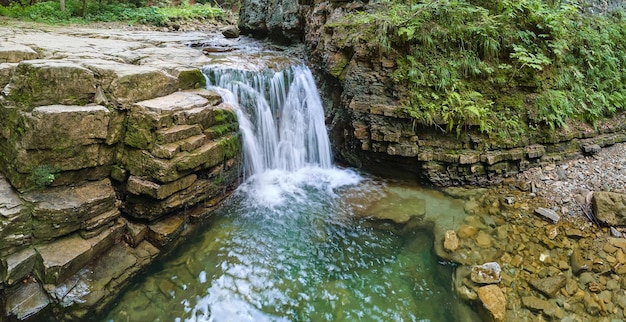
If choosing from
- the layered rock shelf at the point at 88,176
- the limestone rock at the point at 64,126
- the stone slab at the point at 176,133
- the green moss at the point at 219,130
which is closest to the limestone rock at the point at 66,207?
the layered rock shelf at the point at 88,176

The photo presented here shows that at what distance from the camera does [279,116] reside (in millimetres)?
6488

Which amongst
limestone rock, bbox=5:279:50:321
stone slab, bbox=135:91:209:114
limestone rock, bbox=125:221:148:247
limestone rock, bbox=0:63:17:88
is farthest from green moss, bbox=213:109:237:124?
limestone rock, bbox=5:279:50:321

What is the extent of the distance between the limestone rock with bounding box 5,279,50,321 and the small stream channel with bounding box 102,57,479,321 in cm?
71

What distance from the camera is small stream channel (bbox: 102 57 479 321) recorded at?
3.50 meters

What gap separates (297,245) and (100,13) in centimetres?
1727

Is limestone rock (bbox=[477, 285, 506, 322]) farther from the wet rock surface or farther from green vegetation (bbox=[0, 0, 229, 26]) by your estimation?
green vegetation (bbox=[0, 0, 229, 26])

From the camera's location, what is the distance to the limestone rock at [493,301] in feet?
10.7

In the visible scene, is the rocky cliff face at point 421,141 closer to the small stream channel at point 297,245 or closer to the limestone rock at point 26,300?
the small stream channel at point 297,245

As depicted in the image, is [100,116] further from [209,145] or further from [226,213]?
[226,213]

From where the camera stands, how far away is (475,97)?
5383 mm

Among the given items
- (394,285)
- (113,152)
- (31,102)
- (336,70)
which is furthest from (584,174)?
(31,102)

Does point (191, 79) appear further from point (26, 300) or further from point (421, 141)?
point (421, 141)

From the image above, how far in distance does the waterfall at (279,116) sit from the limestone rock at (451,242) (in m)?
2.79

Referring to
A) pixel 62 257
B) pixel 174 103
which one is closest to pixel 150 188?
pixel 62 257
